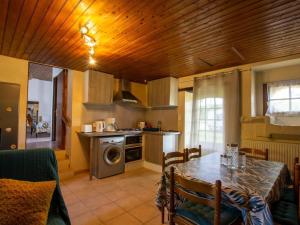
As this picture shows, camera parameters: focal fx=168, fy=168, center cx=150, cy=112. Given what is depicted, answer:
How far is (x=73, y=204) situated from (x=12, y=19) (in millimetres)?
2462

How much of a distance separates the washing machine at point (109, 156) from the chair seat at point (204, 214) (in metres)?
2.29

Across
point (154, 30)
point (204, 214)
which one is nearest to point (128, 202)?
point (204, 214)

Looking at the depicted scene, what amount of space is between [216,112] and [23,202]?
3385 mm

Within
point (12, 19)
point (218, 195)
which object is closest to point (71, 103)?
point (12, 19)

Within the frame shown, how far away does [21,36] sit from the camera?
2.28m

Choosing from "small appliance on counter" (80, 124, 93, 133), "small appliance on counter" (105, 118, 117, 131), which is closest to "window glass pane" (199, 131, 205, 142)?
"small appliance on counter" (105, 118, 117, 131)

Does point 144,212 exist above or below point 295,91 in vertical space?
below

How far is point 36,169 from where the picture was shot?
55.5 inches

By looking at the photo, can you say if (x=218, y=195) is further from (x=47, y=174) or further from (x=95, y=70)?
(x=95, y=70)

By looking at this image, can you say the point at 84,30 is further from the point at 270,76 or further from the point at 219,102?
the point at 270,76

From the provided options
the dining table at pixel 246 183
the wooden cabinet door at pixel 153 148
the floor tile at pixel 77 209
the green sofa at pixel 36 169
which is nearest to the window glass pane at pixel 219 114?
the wooden cabinet door at pixel 153 148

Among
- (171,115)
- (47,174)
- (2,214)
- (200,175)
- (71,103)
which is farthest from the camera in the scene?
(171,115)

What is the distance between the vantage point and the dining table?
1.17 meters

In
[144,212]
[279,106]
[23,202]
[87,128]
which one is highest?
[279,106]
